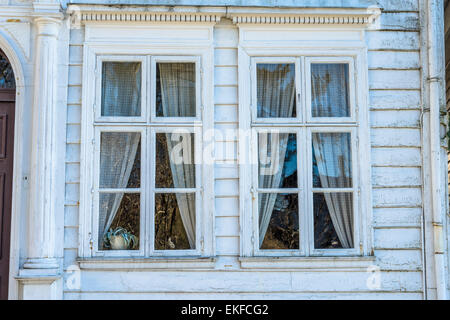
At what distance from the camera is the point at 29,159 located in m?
5.71

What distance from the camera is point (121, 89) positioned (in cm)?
595

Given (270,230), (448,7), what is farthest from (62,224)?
(448,7)

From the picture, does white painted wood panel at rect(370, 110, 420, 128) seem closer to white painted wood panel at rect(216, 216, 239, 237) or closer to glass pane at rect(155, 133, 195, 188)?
white painted wood panel at rect(216, 216, 239, 237)

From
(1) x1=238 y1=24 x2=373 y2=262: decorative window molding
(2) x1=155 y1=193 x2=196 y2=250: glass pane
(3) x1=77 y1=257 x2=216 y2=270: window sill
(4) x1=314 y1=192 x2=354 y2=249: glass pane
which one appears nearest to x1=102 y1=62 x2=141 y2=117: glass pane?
(2) x1=155 y1=193 x2=196 y2=250: glass pane

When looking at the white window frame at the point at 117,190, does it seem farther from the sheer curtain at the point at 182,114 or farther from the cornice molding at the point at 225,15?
the cornice molding at the point at 225,15

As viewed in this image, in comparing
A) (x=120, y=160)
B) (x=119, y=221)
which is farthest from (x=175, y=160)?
(x=119, y=221)

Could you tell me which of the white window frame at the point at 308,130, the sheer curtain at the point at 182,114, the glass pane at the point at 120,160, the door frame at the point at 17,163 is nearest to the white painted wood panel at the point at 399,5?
the white window frame at the point at 308,130

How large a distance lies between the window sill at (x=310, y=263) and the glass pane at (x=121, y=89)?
189cm

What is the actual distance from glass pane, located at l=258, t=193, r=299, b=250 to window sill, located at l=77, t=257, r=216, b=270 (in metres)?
0.60

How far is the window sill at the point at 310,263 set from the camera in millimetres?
5699

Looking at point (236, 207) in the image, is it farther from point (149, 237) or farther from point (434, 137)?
point (434, 137)

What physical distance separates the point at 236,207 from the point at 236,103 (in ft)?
3.46

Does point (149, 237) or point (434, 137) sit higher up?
point (434, 137)

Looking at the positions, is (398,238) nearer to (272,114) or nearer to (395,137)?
(395,137)
